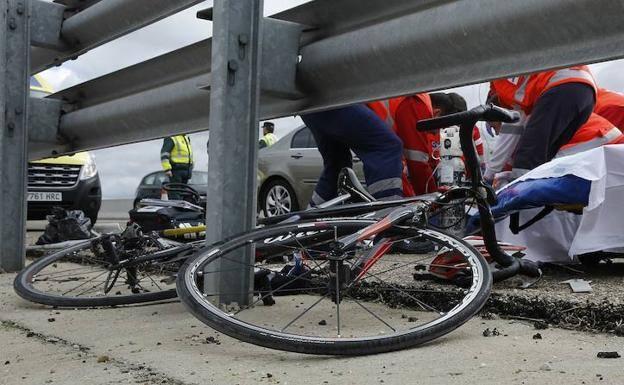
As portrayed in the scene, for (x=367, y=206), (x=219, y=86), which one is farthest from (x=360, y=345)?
(x=219, y=86)

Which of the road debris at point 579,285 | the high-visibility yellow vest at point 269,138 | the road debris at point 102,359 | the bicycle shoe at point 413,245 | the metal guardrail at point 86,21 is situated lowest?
the road debris at point 102,359

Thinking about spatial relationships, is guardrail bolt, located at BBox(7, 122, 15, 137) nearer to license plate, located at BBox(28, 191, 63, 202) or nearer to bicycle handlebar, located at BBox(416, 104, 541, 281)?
bicycle handlebar, located at BBox(416, 104, 541, 281)

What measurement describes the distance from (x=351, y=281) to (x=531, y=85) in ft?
9.86

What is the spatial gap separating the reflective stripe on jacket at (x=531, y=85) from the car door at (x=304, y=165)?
18.4 ft

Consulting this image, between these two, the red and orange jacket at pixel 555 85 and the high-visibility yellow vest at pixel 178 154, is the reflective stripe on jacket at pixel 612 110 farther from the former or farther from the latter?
the high-visibility yellow vest at pixel 178 154

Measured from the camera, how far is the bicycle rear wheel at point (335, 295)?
251cm

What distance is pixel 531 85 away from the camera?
5.41 m

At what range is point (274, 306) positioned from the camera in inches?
137

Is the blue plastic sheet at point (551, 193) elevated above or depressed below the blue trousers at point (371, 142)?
below

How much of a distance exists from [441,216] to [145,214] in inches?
193

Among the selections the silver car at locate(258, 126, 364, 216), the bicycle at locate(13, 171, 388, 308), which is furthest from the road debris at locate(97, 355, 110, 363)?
the silver car at locate(258, 126, 364, 216)

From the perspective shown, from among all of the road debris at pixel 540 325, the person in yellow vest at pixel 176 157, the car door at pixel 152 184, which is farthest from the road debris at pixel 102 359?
the car door at pixel 152 184

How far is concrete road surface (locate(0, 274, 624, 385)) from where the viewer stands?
2.21 m

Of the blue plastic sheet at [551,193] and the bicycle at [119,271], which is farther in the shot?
the blue plastic sheet at [551,193]
